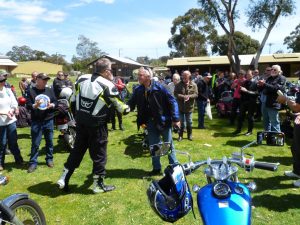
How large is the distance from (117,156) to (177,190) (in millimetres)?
5614

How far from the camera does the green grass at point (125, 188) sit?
15.1 feet

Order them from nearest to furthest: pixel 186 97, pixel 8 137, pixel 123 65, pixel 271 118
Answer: pixel 8 137, pixel 271 118, pixel 186 97, pixel 123 65

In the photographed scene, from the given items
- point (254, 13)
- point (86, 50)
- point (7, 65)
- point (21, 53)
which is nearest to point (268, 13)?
point (254, 13)

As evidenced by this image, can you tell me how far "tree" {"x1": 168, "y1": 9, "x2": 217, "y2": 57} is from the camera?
56.8 metres

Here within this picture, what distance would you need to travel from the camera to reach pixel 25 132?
34.4ft

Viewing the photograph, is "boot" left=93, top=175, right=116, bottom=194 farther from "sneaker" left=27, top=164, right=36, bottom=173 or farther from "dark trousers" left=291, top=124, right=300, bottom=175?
"dark trousers" left=291, top=124, right=300, bottom=175

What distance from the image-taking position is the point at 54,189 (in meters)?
5.66

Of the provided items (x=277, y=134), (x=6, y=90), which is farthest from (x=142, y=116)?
(x=277, y=134)

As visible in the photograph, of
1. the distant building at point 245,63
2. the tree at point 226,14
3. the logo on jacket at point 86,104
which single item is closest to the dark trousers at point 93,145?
the logo on jacket at point 86,104

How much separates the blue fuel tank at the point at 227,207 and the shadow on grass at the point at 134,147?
5.45 metres

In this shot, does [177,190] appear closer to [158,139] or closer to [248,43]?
[158,139]

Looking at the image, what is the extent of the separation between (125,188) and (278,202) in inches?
98.6

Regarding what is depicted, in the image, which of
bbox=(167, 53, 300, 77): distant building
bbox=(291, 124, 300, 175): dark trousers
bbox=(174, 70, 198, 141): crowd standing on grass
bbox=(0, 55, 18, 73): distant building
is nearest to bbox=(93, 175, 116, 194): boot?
bbox=(291, 124, 300, 175): dark trousers

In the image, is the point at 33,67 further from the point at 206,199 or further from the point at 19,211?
the point at 206,199
